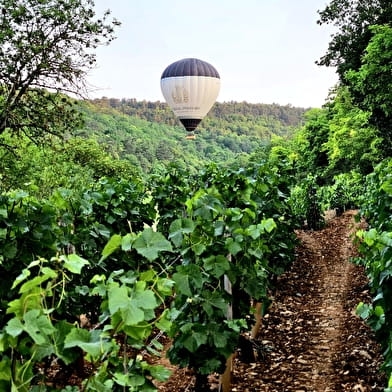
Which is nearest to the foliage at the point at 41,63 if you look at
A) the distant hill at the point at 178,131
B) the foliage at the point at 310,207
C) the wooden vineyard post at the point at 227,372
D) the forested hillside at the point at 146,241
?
the forested hillside at the point at 146,241

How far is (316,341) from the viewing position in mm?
6488

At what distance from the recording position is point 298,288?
939 centimetres

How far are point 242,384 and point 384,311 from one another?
2.12 meters

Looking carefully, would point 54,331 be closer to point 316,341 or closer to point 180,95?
point 316,341

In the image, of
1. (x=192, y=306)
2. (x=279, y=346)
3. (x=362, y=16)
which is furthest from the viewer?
(x=362, y=16)

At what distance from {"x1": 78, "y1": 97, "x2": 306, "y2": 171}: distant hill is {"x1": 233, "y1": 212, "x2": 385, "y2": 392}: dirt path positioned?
52924 millimetres

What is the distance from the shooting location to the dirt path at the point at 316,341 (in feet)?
17.1

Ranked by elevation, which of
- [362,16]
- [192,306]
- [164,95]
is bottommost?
[192,306]

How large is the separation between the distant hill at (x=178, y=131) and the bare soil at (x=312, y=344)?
53.1 m

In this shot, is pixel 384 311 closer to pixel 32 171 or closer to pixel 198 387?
pixel 198 387

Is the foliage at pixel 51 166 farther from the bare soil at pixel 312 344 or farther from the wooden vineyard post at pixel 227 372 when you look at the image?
the wooden vineyard post at pixel 227 372

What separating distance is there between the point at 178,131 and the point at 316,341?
3717 inches

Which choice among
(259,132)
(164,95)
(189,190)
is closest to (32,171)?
(164,95)

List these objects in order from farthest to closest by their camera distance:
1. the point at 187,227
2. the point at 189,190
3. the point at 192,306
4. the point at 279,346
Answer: the point at 189,190 < the point at 279,346 < the point at 192,306 < the point at 187,227
